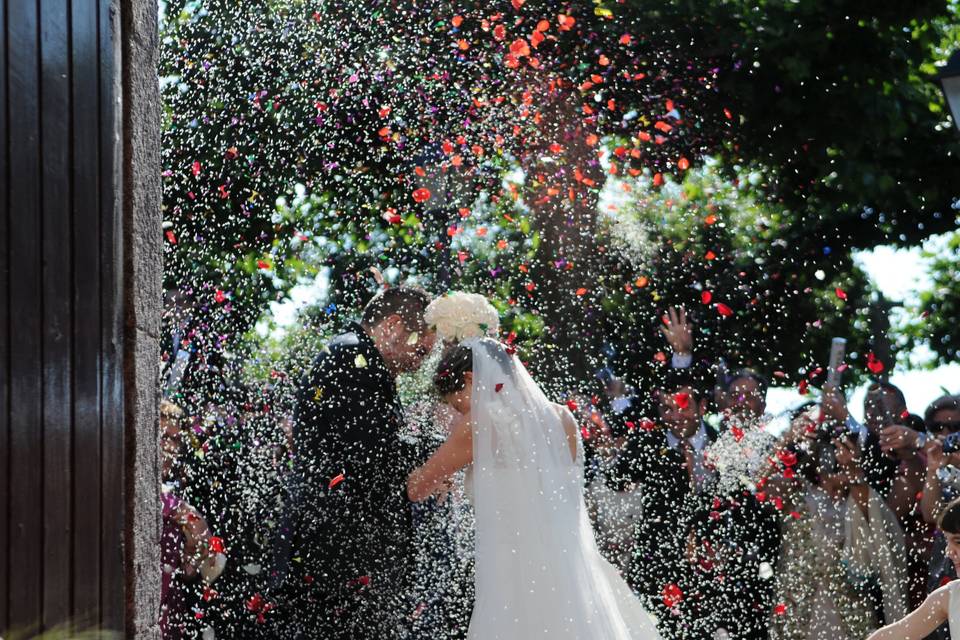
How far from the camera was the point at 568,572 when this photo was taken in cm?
481

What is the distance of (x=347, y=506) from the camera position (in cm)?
578

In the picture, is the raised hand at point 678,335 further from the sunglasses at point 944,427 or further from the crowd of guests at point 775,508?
the sunglasses at point 944,427

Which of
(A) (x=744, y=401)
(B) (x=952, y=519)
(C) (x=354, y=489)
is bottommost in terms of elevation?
(B) (x=952, y=519)

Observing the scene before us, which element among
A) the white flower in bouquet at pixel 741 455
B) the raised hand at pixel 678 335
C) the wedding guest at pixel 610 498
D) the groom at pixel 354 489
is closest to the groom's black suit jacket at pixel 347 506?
the groom at pixel 354 489

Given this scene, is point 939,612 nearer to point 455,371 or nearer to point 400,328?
point 455,371

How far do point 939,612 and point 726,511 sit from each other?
2115 millimetres

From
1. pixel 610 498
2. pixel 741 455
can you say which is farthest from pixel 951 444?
pixel 610 498

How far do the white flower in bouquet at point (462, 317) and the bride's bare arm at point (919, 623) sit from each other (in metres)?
2.06

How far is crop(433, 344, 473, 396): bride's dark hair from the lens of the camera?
5.02m

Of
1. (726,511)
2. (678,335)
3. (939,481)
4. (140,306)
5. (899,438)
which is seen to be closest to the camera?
(140,306)

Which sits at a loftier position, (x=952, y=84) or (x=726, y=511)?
(x=952, y=84)

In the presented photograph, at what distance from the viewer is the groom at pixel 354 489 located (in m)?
5.62

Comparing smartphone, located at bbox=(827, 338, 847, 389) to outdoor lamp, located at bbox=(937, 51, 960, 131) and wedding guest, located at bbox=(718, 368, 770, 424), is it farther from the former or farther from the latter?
outdoor lamp, located at bbox=(937, 51, 960, 131)

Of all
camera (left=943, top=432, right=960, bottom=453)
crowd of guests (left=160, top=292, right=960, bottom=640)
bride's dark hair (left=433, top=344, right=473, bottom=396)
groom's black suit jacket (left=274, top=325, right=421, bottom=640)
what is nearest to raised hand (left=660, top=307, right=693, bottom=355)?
crowd of guests (left=160, top=292, right=960, bottom=640)
